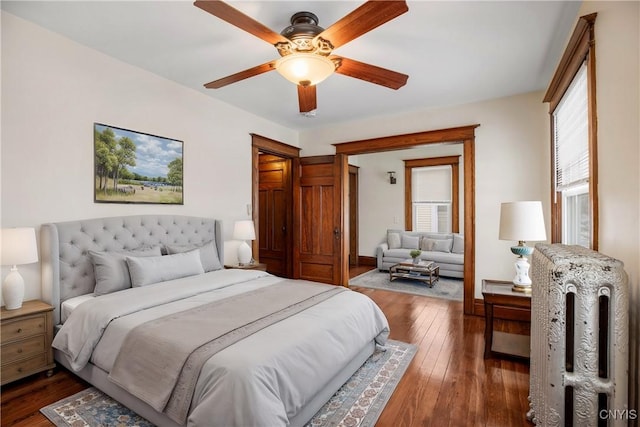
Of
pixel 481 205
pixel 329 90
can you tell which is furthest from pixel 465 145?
pixel 329 90

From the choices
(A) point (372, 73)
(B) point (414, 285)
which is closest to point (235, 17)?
(A) point (372, 73)

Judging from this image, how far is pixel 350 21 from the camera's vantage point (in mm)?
1685

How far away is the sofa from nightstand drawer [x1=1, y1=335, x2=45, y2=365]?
17.7ft

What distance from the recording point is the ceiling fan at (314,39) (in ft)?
5.15

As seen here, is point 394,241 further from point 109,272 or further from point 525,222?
point 109,272

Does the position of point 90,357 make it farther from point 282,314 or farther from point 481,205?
point 481,205

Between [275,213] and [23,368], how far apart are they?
4031 mm

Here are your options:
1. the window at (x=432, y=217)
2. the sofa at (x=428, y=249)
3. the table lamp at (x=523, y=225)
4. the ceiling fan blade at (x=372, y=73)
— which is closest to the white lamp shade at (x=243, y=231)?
the ceiling fan blade at (x=372, y=73)

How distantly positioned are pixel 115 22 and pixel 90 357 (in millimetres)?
2425

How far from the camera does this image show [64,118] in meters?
2.59

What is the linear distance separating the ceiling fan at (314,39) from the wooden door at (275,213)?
128 inches

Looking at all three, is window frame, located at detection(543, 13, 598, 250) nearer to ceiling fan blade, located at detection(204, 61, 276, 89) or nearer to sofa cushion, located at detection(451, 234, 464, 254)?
ceiling fan blade, located at detection(204, 61, 276, 89)

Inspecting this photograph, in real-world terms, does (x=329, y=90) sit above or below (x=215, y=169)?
above

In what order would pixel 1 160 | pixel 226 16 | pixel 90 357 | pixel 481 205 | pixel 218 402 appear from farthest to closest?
pixel 481 205 < pixel 1 160 < pixel 90 357 < pixel 226 16 < pixel 218 402
